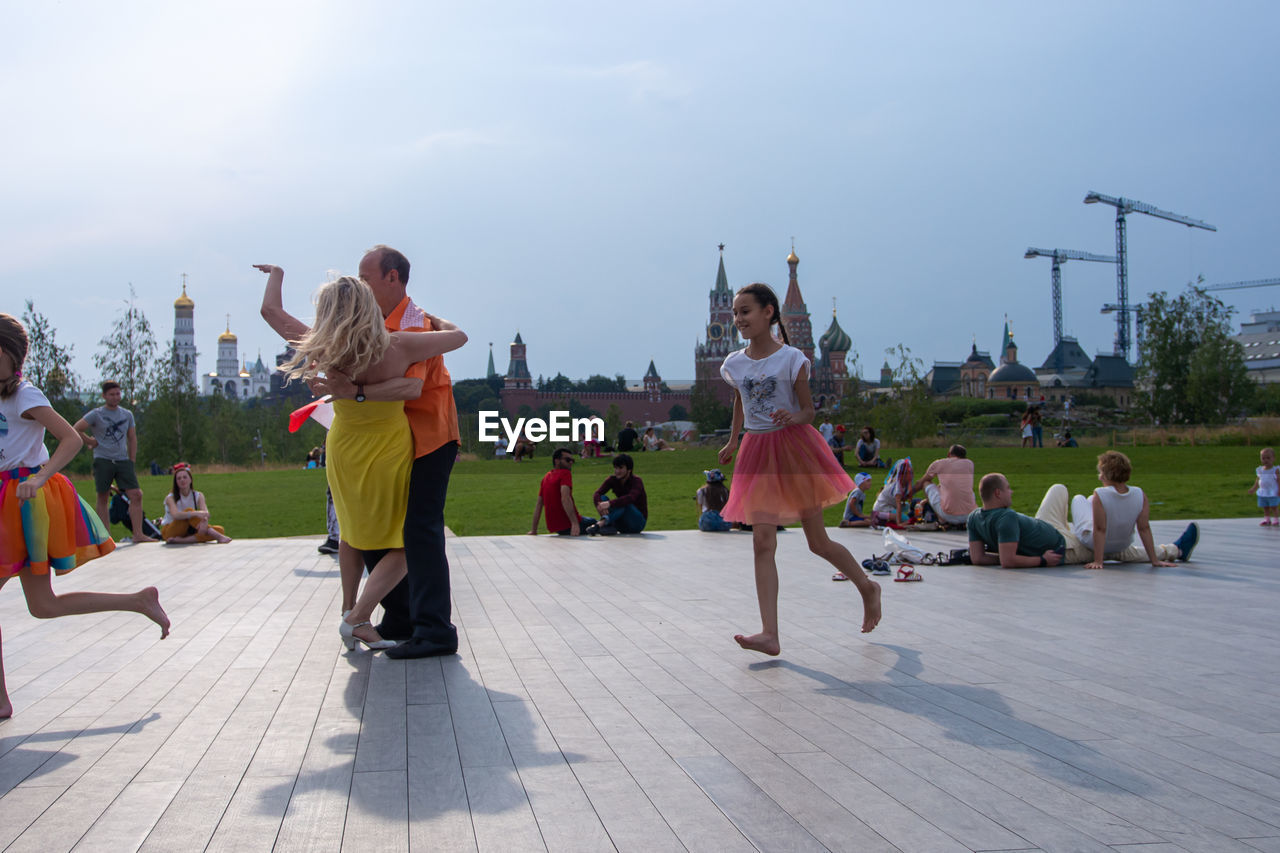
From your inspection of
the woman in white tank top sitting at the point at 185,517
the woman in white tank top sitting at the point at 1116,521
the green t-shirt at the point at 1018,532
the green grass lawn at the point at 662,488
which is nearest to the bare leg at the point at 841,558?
the green t-shirt at the point at 1018,532

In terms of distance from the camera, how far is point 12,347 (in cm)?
432

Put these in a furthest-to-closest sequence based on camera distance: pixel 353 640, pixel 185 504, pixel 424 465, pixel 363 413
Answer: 1. pixel 185 504
2. pixel 353 640
3. pixel 424 465
4. pixel 363 413

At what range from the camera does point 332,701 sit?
4426 millimetres

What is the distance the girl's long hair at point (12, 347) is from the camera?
168 inches

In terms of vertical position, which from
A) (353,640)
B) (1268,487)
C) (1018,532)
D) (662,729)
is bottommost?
(662,729)

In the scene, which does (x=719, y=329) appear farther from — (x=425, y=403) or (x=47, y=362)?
(x=425, y=403)

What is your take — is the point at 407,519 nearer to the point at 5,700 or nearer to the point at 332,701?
the point at 332,701

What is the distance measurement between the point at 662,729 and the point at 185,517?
10.1 m

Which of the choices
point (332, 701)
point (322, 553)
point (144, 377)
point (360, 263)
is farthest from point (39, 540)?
point (144, 377)

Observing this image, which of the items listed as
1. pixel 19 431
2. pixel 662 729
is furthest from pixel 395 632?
pixel 662 729

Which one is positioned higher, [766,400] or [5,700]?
[766,400]

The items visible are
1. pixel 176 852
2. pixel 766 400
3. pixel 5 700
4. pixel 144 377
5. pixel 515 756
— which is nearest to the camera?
pixel 176 852

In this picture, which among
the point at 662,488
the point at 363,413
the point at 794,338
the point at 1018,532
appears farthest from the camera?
the point at 794,338

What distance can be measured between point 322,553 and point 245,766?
7.68m
